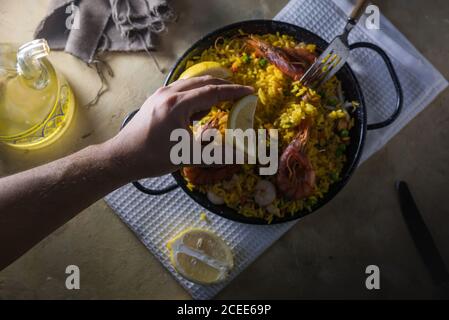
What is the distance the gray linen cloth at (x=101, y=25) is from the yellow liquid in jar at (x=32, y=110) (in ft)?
0.49

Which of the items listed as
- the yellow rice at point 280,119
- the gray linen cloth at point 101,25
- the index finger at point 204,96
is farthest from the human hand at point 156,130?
the gray linen cloth at point 101,25

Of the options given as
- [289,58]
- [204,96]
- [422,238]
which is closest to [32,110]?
[204,96]

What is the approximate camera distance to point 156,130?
1137 mm

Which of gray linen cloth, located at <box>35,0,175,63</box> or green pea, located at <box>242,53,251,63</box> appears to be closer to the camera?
green pea, located at <box>242,53,251,63</box>

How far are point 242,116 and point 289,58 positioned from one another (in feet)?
0.98

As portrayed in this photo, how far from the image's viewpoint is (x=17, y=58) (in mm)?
1494

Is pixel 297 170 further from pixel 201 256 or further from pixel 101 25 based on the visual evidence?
pixel 101 25

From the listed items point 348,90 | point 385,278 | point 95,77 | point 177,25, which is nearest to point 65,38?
point 95,77

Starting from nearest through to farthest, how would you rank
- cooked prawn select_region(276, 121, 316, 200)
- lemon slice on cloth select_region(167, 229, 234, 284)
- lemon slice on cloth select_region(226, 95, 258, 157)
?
1. lemon slice on cloth select_region(226, 95, 258, 157)
2. cooked prawn select_region(276, 121, 316, 200)
3. lemon slice on cloth select_region(167, 229, 234, 284)

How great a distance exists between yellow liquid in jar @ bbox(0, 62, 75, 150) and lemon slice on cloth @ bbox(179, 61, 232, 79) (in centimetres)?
49

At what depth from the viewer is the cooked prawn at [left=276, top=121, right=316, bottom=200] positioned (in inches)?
56.9

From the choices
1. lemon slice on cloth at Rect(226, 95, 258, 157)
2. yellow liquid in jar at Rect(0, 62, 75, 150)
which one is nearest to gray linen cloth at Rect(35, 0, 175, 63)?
yellow liquid in jar at Rect(0, 62, 75, 150)

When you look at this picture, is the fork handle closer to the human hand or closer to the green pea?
the green pea

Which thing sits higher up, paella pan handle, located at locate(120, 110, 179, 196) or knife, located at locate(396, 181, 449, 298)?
knife, located at locate(396, 181, 449, 298)
